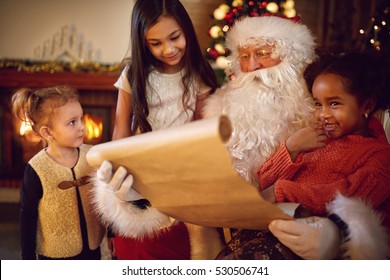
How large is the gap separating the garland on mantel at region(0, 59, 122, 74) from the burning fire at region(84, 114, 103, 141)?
0.31m

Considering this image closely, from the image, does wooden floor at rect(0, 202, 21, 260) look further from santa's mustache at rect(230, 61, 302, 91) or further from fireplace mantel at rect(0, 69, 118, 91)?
santa's mustache at rect(230, 61, 302, 91)

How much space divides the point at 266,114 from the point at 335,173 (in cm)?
26

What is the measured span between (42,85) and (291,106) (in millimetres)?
1885

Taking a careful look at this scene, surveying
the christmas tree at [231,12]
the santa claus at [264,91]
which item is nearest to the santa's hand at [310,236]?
the santa claus at [264,91]

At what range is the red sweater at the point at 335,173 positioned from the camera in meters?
0.81

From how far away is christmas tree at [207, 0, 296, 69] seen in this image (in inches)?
80.1

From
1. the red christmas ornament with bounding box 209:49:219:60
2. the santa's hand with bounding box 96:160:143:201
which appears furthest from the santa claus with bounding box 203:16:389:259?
the red christmas ornament with bounding box 209:49:219:60

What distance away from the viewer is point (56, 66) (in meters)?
2.43

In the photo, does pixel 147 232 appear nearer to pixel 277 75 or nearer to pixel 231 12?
pixel 277 75

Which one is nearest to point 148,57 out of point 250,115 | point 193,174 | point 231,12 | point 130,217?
point 250,115

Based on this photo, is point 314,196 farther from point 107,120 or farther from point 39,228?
point 107,120

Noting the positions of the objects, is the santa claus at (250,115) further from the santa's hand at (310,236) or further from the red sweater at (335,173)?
the santa's hand at (310,236)

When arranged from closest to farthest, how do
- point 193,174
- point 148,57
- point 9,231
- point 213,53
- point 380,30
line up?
1. point 193,174
2. point 148,57
3. point 380,30
4. point 9,231
5. point 213,53
